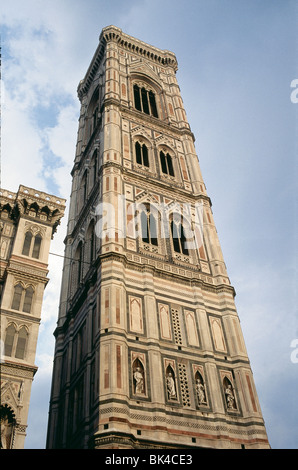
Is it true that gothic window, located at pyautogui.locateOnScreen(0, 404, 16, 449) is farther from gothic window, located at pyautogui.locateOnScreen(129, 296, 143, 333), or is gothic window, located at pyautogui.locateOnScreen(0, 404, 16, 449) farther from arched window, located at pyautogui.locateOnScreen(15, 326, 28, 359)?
gothic window, located at pyautogui.locateOnScreen(129, 296, 143, 333)

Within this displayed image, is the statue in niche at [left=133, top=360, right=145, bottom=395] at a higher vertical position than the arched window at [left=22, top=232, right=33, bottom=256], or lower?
lower

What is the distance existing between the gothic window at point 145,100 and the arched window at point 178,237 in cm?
1120

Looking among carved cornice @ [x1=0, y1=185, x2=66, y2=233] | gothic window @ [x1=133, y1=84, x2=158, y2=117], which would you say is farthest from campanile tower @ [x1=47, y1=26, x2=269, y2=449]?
carved cornice @ [x1=0, y1=185, x2=66, y2=233]

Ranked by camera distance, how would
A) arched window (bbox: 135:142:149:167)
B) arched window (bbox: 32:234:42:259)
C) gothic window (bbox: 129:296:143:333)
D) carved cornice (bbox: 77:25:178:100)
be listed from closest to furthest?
arched window (bbox: 32:234:42:259), gothic window (bbox: 129:296:143:333), arched window (bbox: 135:142:149:167), carved cornice (bbox: 77:25:178:100)

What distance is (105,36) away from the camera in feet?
126

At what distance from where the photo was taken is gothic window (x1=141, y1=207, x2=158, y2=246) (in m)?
23.4

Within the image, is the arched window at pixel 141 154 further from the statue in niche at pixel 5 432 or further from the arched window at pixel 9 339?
the statue in niche at pixel 5 432

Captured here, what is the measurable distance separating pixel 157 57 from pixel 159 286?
1014 inches

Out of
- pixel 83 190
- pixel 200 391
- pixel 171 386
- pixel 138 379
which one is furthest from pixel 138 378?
pixel 83 190

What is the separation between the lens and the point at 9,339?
16.0 m

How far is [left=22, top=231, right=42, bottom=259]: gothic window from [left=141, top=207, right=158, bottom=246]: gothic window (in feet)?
18.8

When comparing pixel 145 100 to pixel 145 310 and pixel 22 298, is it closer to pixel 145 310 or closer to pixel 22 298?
pixel 145 310

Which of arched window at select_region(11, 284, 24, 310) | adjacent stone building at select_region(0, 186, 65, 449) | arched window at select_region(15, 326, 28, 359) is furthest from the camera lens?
arched window at select_region(11, 284, 24, 310)
